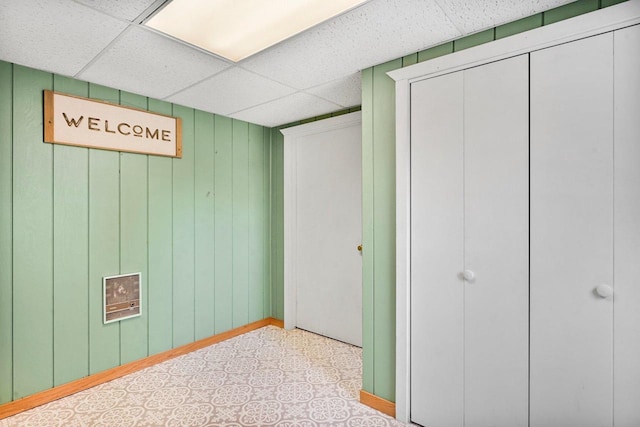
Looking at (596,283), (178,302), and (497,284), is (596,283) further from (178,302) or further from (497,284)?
(178,302)

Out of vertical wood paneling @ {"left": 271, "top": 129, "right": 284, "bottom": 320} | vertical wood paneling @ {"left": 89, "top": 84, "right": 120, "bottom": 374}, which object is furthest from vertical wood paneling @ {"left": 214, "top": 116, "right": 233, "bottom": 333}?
vertical wood paneling @ {"left": 89, "top": 84, "right": 120, "bottom": 374}

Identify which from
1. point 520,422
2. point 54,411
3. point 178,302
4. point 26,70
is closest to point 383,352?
point 520,422

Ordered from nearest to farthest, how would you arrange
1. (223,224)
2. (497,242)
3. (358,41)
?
(497,242)
(358,41)
(223,224)

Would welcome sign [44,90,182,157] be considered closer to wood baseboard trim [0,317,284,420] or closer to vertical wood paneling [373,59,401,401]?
wood baseboard trim [0,317,284,420]

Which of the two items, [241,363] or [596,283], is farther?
[241,363]

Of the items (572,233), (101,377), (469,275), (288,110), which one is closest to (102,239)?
(101,377)

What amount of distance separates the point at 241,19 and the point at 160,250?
199cm

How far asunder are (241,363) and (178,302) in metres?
0.78

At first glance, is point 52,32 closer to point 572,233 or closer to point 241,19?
point 241,19

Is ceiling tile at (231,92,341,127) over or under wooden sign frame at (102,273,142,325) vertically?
over

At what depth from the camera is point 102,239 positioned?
8.32 feet

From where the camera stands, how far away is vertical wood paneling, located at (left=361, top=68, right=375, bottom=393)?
222 cm

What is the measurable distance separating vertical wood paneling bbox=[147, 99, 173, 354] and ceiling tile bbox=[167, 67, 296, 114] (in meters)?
0.31

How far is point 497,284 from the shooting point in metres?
1.73
